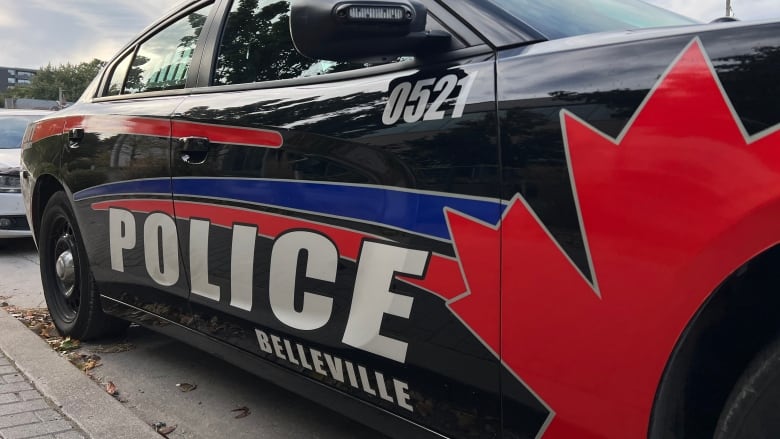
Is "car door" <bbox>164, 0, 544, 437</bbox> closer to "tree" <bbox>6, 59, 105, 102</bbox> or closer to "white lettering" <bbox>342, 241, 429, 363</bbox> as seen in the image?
"white lettering" <bbox>342, 241, 429, 363</bbox>

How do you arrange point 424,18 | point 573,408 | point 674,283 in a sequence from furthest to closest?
1. point 424,18
2. point 573,408
3. point 674,283

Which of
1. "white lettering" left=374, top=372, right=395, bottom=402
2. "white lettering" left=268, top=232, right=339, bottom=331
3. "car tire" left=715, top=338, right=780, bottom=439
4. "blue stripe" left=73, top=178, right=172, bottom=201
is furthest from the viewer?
"blue stripe" left=73, top=178, right=172, bottom=201

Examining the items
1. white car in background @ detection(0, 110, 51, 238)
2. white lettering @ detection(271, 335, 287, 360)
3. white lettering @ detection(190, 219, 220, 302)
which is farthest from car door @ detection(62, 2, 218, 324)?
white car in background @ detection(0, 110, 51, 238)

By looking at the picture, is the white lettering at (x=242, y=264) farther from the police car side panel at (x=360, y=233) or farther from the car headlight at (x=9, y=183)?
the car headlight at (x=9, y=183)

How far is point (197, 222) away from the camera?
2.51 meters

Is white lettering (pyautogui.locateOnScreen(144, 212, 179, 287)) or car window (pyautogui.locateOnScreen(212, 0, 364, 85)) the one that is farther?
white lettering (pyautogui.locateOnScreen(144, 212, 179, 287))

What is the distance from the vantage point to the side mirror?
1.66 m

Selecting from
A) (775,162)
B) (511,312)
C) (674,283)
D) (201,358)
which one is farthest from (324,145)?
(201,358)

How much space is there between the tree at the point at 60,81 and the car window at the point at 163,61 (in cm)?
8394

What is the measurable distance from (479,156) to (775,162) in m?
0.62

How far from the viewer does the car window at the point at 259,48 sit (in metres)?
2.35

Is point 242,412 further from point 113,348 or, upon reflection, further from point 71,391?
point 113,348

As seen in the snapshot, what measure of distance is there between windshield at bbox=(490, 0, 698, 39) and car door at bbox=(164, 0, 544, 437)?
183 mm

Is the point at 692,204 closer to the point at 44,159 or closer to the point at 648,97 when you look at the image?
the point at 648,97
